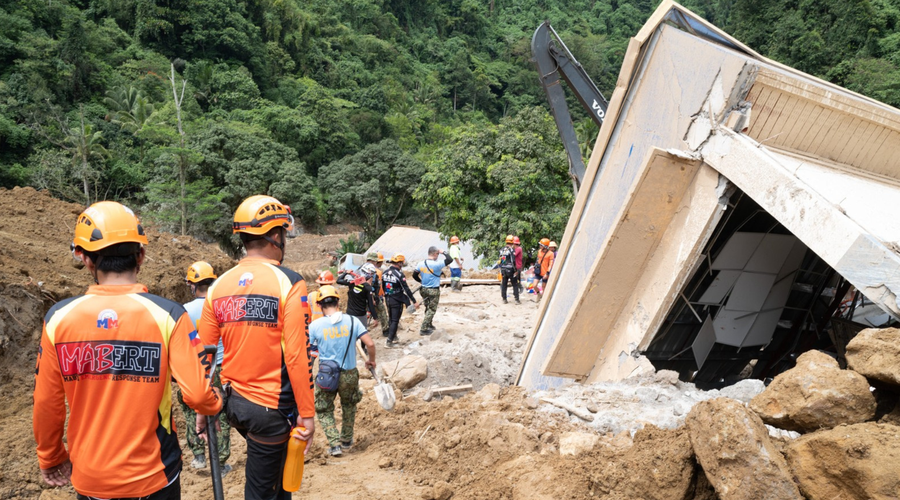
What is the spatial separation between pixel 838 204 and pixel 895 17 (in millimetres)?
37114

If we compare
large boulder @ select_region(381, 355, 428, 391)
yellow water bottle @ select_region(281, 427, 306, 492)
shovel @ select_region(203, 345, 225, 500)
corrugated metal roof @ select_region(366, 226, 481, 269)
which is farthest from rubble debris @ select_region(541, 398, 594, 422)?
corrugated metal roof @ select_region(366, 226, 481, 269)

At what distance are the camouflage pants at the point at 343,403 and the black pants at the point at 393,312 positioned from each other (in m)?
4.40

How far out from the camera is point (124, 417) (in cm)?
243

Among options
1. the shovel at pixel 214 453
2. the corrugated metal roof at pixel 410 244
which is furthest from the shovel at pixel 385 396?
the corrugated metal roof at pixel 410 244

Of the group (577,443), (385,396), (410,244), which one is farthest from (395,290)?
(410,244)

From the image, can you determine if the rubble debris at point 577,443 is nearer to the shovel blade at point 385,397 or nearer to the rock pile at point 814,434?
the rock pile at point 814,434

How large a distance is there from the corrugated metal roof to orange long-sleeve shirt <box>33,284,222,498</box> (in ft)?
71.2

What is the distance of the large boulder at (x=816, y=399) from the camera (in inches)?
120

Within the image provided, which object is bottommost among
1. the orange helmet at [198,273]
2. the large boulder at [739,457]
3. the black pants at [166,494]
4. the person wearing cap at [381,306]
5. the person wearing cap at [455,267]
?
the person wearing cap at [455,267]

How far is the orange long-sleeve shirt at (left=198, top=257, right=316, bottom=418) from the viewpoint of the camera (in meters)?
3.10

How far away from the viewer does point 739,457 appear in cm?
282

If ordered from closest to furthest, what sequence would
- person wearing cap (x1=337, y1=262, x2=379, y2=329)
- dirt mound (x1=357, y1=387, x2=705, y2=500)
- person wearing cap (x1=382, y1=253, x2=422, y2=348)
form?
dirt mound (x1=357, y1=387, x2=705, y2=500) → person wearing cap (x1=337, y1=262, x2=379, y2=329) → person wearing cap (x1=382, y1=253, x2=422, y2=348)

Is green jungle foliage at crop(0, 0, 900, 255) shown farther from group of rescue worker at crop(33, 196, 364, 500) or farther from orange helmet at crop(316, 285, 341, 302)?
group of rescue worker at crop(33, 196, 364, 500)

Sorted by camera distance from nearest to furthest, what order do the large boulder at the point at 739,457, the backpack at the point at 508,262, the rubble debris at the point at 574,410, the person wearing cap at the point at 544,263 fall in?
the large boulder at the point at 739,457 < the rubble debris at the point at 574,410 < the backpack at the point at 508,262 < the person wearing cap at the point at 544,263
